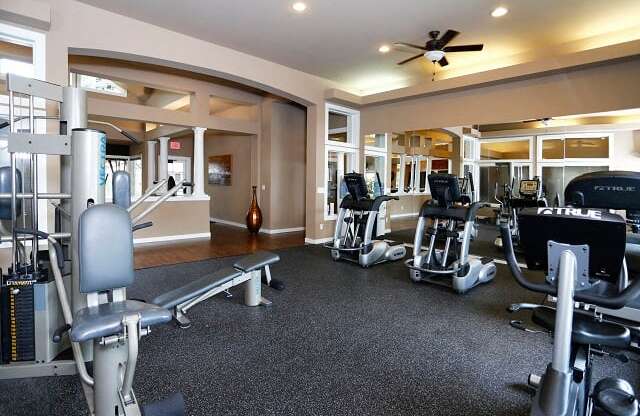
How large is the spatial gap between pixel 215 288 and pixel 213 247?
338cm

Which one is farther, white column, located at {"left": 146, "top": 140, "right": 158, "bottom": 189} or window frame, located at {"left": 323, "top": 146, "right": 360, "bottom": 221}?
white column, located at {"left": 146, "top": 140, "right": 158, "bottom": 189}

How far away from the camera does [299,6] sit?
4.23m

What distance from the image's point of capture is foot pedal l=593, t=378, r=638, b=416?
4.84ft

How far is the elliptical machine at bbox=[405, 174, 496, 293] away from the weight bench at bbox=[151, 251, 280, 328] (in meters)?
1.98

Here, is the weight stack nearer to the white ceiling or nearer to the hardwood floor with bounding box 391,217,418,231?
the white ceiling

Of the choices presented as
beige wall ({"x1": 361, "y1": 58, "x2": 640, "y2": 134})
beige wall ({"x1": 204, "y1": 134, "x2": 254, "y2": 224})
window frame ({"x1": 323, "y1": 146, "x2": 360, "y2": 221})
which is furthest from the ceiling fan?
beige wall ({"x1": 204, "y1": 134, "x2": 254, "y2": 224})

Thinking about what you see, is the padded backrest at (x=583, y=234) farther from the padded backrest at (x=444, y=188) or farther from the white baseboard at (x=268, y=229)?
the white baseboard at (x=268, y=229)

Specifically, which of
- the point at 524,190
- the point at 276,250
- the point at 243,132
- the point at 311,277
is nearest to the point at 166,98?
the point at 243,132

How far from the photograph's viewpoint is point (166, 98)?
30.2 ft

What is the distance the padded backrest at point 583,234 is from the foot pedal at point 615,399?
539mm

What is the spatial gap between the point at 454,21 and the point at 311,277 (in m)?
3.86

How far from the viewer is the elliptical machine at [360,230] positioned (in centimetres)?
525

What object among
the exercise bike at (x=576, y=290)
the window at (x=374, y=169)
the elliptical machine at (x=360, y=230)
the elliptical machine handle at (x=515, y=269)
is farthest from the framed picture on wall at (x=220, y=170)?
the exercise bike at (x=576, y=290)

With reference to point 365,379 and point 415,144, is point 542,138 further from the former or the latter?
point 365,379
